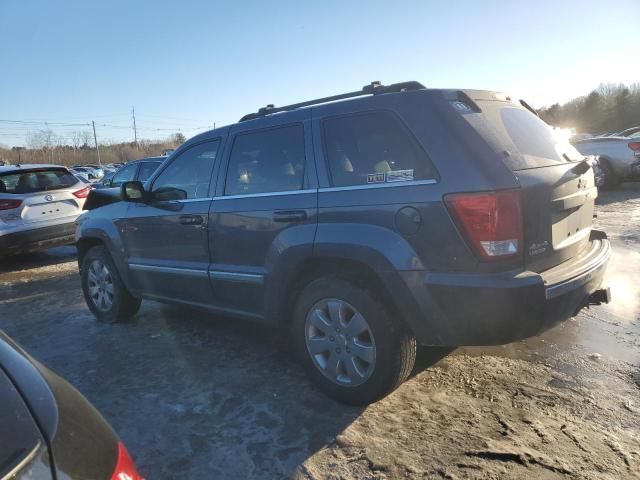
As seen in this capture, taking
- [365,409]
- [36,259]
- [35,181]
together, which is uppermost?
[35,181]

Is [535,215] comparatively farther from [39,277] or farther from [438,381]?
[39,277]

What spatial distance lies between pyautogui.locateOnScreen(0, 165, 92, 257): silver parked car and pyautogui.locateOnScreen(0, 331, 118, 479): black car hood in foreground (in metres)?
7.02

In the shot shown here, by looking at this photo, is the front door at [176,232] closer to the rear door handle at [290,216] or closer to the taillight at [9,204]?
the rear door handle at [290,216]

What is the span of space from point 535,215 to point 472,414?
1.26 meters

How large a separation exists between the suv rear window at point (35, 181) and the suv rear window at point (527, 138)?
7527 mm

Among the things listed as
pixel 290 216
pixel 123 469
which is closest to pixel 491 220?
pixel 290 216

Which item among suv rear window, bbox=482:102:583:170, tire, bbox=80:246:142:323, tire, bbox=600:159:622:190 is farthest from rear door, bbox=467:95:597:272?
tire, bbox=600:159:622:190

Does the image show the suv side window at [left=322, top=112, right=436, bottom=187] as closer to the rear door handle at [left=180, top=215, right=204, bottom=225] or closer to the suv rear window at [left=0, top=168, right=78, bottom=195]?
the rear door handle at [left=180, top=215, right=204, bottom=225]

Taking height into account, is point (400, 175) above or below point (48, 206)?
above

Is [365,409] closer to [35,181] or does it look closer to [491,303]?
[491,303]

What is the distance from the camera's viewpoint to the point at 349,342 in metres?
3.08

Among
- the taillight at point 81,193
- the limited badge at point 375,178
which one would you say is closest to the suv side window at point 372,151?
the limited badge at point 375,178

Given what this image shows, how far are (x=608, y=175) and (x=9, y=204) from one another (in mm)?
13259

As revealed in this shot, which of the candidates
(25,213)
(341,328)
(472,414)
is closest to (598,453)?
(472,414)
